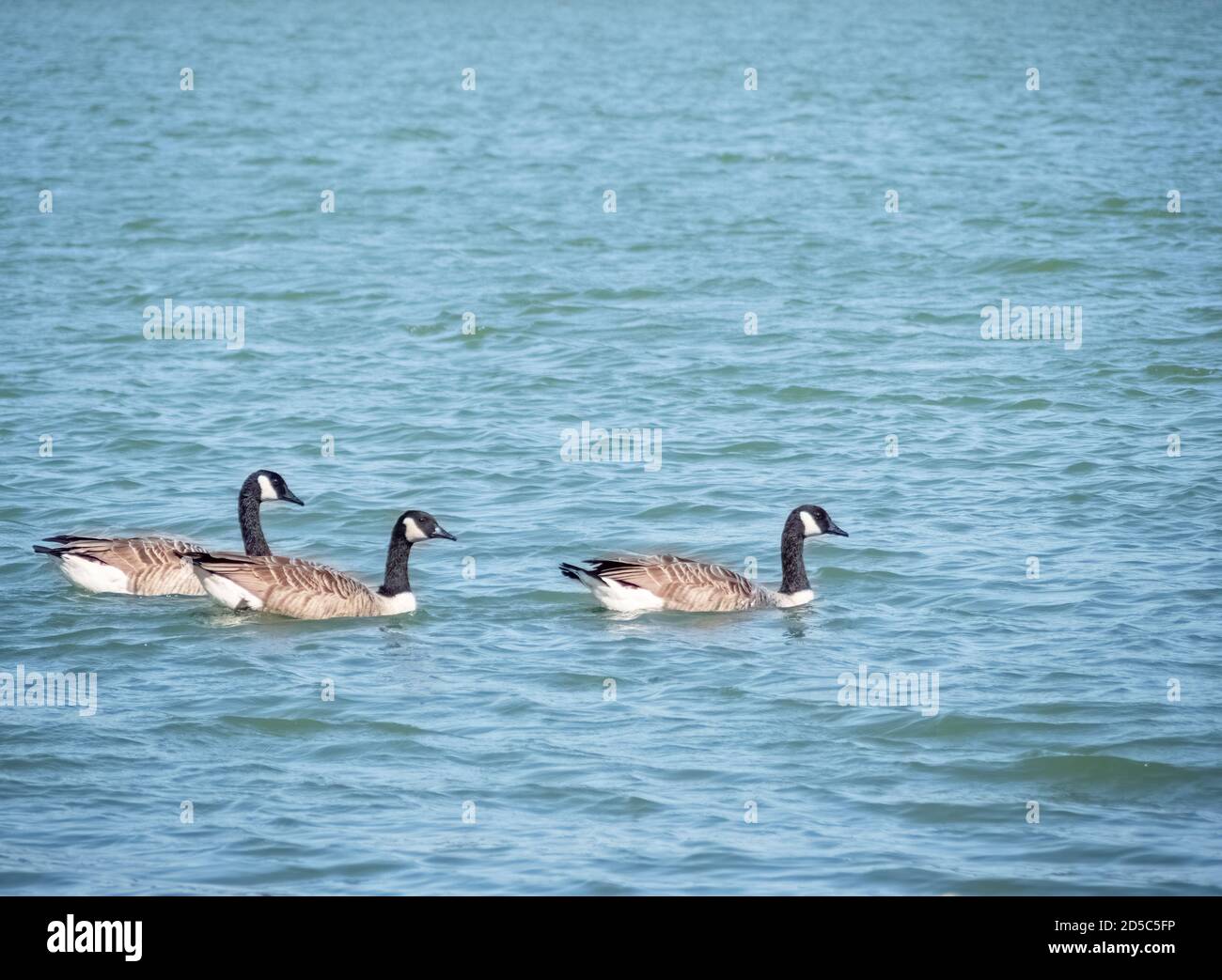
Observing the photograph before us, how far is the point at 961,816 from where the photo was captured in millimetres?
10758

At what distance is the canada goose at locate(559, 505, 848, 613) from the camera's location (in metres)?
14.9

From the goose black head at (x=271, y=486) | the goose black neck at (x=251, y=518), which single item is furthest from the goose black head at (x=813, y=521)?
the goose black neck at (x=251, y=518)

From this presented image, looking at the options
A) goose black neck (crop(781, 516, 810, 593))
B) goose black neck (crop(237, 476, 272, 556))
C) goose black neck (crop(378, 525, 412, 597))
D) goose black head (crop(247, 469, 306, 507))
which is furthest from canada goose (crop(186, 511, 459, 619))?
goose black neck (crop(781, 516, 810, 593))

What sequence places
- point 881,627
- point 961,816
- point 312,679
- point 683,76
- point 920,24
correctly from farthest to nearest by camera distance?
point 920,24, point 683,76, point 881,627, point 312,679, point 961,816

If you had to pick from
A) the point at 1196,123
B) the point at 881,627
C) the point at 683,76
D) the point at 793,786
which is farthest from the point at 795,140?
the point at 793,786

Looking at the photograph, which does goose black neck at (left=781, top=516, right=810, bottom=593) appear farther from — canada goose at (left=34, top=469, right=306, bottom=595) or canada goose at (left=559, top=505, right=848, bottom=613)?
canada goose at (left=34, top=469, right=306, bottom=595)

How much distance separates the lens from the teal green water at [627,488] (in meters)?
10.7

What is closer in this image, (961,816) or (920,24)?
(961,816)

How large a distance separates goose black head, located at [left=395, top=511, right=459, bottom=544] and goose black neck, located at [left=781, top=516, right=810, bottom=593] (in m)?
3.01

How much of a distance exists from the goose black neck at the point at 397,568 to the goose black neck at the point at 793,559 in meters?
3.38

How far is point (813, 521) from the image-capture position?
15.6m

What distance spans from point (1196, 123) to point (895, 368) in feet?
73.2

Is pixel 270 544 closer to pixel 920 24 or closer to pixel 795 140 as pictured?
pixel 795 140

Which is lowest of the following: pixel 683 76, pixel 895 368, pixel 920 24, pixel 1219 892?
pixel 1219 892
